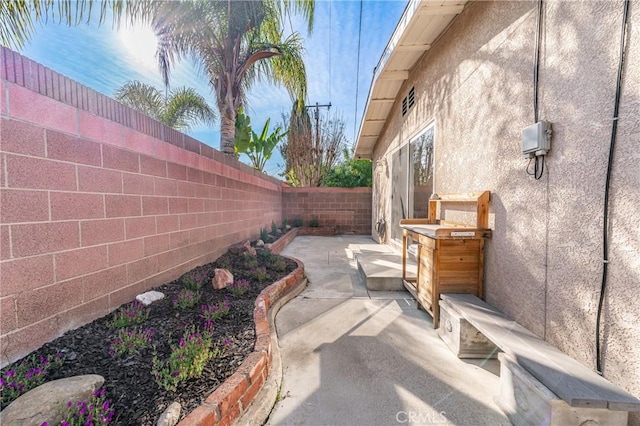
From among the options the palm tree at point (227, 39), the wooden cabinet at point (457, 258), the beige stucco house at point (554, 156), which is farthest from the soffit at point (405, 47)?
the wooden cabinet at point (457, 258)

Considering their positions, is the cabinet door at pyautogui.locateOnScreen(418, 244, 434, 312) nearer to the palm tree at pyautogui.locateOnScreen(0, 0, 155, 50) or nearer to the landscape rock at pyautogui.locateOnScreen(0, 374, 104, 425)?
the landscape rock at pyautogui.locateOnScreen(0, 374, 104, 425)

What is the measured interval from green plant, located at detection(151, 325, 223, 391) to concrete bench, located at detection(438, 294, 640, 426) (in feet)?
6.72

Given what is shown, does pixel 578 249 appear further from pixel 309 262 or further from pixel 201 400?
pixel 309 262

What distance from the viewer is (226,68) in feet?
16.9

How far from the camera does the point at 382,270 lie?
14.1 ft

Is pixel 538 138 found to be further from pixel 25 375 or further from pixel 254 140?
pixel 254 140

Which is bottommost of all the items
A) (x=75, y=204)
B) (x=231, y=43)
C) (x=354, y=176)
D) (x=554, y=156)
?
(x=75, y=204)

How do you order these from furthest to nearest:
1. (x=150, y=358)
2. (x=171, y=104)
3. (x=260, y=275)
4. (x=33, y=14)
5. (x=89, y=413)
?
(x=171, y=104) < (x=260, y=275) < (x=33, y=14) < (x=150, y=358) < (x=89, y=413)

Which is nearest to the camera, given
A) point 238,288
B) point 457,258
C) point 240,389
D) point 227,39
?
point 240,389

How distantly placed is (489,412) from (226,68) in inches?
251

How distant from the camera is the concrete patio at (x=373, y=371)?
1.65 meters

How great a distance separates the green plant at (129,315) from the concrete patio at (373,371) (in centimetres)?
132

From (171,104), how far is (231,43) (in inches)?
286

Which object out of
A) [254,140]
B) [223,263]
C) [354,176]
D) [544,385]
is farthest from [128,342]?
[254,140]
